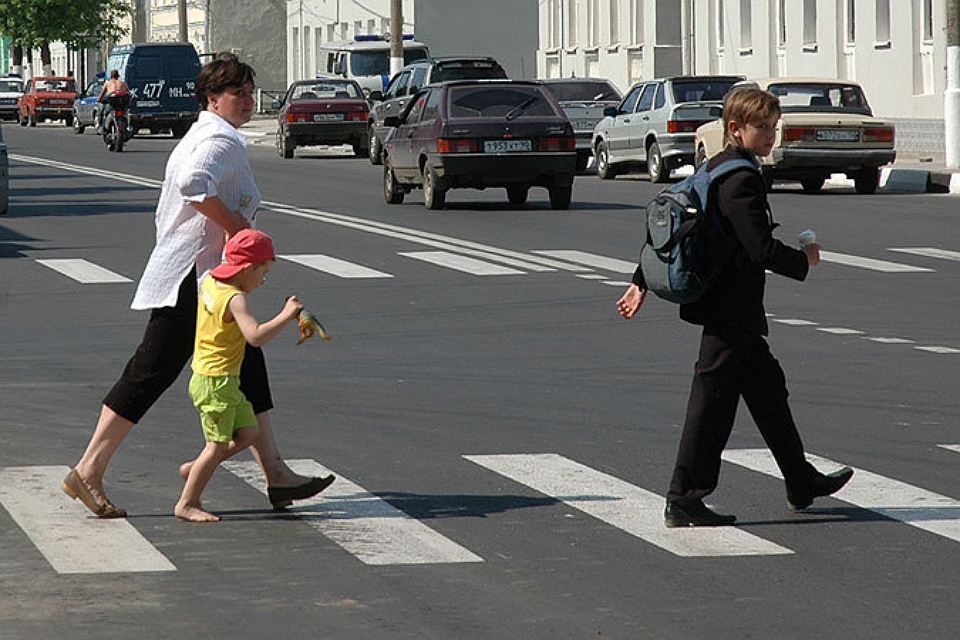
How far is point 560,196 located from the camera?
95.2ft

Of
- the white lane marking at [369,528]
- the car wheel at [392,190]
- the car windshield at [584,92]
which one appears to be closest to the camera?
the white lane marking at [369,528]

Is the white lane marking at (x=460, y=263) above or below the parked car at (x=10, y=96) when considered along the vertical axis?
below

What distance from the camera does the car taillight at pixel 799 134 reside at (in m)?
31.7

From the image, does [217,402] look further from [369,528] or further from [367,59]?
[367,59]

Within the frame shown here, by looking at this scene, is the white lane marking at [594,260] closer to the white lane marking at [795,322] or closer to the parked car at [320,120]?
the white lane marking at [795,322]

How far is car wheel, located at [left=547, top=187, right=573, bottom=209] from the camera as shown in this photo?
28938mm

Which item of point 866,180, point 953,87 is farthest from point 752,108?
point 953,87

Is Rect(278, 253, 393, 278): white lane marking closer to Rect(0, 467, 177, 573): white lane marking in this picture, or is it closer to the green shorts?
Rect(0, 467, 177, 573): white lane marking

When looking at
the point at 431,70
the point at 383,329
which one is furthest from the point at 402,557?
the point at 431,70

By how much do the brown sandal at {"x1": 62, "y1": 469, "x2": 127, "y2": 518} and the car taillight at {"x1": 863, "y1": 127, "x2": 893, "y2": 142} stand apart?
2441 cm

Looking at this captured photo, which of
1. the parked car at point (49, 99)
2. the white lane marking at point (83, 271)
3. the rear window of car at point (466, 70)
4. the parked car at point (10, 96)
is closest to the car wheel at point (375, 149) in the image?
the rear window of car at point (466, 70)

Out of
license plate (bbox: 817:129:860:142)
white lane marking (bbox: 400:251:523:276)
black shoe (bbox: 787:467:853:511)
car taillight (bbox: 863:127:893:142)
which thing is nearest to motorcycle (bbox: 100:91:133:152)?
license plate (bbox: 817:129:860:142)

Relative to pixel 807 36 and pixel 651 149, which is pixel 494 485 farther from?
pixel 807 36

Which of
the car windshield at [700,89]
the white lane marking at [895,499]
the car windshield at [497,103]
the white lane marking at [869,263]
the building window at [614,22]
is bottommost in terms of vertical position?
the white lane marking at [895,499]
